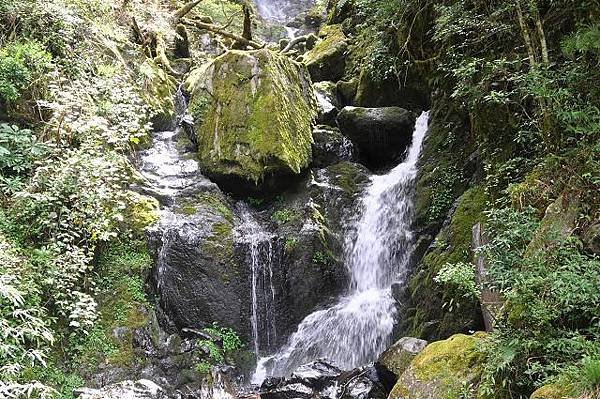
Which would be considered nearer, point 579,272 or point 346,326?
point 579,272

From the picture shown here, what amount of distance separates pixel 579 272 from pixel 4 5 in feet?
32.0

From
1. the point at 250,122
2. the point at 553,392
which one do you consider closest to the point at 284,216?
the point at 250,122

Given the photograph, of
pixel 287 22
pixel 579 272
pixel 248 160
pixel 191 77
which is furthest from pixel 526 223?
pixel 287 22

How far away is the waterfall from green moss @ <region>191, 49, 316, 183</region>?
1.32 metres

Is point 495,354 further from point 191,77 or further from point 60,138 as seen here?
point 191,77

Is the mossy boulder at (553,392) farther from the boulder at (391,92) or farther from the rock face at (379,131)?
the boulder at (391,92)

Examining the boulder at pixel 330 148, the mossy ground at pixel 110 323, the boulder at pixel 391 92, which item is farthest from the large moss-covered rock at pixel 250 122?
the mossy ground at pixel 110 323

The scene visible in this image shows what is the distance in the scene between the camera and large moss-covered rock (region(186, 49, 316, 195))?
1030 cm

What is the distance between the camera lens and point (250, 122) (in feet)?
34.4

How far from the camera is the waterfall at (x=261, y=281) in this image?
9211 mm

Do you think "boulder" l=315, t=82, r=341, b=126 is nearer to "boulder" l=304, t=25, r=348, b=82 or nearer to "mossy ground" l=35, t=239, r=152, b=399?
"boulder" l=304, t=25, r=348, b=82

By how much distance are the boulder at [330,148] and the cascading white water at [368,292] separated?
1275 millimetres

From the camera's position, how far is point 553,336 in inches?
139

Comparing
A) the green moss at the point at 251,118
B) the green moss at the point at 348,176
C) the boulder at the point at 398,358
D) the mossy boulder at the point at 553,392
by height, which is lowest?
the boulder at the point at 398,358
